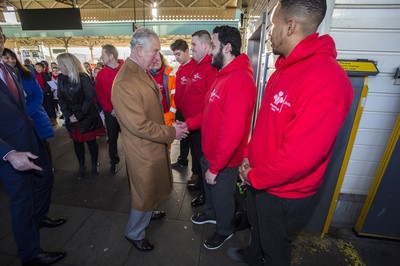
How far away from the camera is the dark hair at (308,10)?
42.0 inches

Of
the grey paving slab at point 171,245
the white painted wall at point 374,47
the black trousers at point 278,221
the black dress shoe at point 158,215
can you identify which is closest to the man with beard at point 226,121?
the grey paving slab at point 171,245

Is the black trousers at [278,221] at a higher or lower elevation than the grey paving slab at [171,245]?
higher

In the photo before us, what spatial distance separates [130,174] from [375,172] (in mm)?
2602

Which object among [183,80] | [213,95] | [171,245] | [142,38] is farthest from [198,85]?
[171,245]

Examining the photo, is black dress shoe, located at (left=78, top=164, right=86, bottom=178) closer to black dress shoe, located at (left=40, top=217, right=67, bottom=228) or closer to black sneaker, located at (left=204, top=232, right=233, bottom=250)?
black dress shoe, located at (left=40, top=217, right=67, bottom=228)

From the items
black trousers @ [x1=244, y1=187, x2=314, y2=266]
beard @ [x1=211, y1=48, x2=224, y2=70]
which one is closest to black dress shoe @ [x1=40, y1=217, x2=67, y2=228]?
black trousers @ [x1=244, y1=187, x2=314, y2=266]

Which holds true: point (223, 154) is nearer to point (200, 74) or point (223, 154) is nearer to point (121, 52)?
point (200, 74)

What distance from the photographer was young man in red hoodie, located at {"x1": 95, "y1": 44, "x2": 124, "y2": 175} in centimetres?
331

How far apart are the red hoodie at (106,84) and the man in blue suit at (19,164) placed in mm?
1600

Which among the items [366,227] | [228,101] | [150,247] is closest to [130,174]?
[150,247]

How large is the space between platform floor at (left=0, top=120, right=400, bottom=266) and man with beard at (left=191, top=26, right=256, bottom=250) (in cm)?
26

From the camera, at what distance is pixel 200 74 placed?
2645 mm

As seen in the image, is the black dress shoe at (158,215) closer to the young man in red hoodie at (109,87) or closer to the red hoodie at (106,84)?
the young man in red hoodie at (109,87)

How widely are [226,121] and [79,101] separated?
259cm
